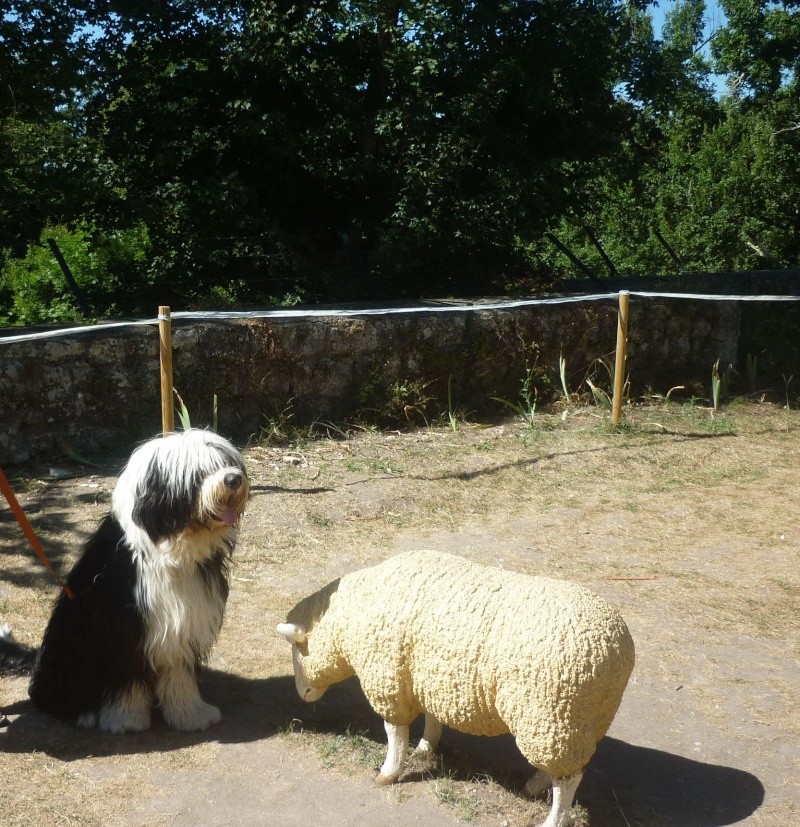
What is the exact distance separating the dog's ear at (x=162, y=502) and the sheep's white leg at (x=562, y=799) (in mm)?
1586

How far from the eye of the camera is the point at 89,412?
730 cm

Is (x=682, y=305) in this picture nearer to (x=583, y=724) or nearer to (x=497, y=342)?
(x=497, y=342)

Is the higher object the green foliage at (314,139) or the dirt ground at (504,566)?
the green foliage at (314,139)

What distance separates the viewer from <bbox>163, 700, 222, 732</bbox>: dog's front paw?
3.91m

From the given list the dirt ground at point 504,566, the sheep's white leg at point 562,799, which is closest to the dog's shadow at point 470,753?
the dirt ground at point 504,566

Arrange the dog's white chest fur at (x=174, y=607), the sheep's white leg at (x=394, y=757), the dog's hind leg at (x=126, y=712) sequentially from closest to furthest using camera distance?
the sheep's white leg at (x=394, y=757) → the dog's white chest fur at (x=174, y=607) → the dog's hind leg at (x=126, y=712)

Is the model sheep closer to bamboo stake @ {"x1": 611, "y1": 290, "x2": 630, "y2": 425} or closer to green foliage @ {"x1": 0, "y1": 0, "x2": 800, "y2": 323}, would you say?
bamboo stake @ {"x1": 611, "y1": 290, "x2": 630, "y2": 425}

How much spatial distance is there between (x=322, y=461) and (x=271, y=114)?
13.8 ft

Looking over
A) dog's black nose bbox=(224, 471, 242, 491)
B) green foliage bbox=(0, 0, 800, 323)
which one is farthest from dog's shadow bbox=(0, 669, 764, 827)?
green foliage bbox=(0, 0, 800, 323)

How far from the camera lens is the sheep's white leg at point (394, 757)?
3496mm

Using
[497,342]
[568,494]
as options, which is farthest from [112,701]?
[497,342]

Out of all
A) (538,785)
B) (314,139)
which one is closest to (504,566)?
(538,785)

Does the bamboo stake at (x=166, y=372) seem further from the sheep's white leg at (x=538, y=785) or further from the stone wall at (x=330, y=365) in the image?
the sheep's white leg at (x=538, y=785)

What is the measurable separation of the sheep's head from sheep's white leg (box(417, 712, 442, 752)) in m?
0.43
